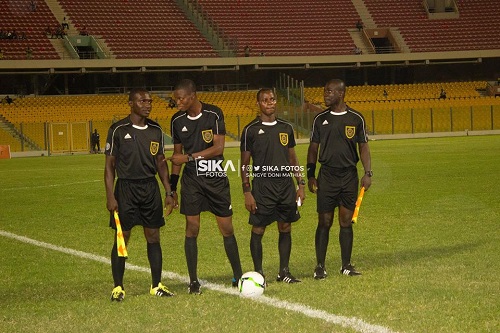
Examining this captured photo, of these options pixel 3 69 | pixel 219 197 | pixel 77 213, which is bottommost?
pixel 77 213

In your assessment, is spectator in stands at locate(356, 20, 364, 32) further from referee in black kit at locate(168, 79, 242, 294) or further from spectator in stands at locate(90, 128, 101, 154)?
referee in black kit at locate(168, 79, 242, 294)

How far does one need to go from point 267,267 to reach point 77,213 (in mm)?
7471

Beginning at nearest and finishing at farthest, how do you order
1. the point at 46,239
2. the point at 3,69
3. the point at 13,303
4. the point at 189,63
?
the point at 13,303 < the point at 46,239 < the point at 3,69 < the point at 189,63

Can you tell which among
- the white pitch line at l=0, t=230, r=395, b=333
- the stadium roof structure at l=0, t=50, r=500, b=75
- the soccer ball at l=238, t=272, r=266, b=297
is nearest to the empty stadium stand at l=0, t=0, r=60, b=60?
the stadium roof structure at l=0, t=50, r=500, b=75

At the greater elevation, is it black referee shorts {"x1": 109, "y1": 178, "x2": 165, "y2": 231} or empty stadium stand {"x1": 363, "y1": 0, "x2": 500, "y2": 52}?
empty stadium stand {"x1": 363, "y1": 0, "x2": 500, "y2": 52}

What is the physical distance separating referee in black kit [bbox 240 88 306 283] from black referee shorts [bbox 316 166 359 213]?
53cm

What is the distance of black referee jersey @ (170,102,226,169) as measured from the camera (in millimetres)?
7879

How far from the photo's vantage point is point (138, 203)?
7691 mm

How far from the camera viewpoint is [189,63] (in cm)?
5500

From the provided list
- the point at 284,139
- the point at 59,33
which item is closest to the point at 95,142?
the point at 59,33

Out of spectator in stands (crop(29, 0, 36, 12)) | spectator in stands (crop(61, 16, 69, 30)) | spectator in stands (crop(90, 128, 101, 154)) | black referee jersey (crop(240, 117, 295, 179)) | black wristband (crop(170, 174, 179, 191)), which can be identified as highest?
spectator in stands (crop(29, 0, 36, 12))

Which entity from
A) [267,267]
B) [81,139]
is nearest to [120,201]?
[267,267]

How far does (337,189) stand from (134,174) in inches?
85.2

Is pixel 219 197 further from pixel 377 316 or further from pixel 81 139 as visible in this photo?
pixel 81 139
